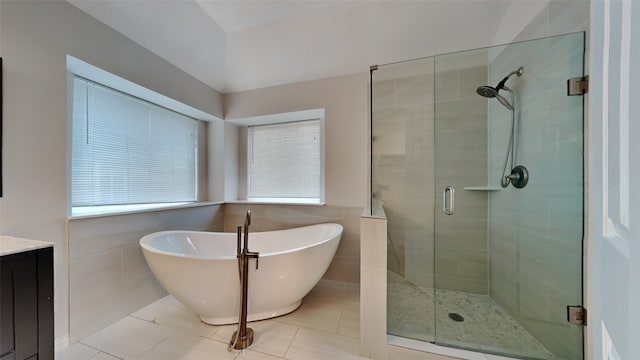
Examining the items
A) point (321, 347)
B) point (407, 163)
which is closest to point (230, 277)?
point (321, 347)

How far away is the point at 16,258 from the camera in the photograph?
896 mm

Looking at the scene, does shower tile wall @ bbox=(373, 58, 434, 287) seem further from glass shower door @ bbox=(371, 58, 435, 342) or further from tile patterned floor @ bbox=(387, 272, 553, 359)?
tile patterned floor @ bbox=(387, 272, 553, 359)

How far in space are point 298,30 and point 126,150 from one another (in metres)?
1.96

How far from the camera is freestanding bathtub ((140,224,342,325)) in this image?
1389mm

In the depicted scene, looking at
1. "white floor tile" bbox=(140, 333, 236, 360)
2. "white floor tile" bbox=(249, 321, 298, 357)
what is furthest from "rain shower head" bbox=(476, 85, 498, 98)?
"white floor tile" bbox=(140, 333, 236, 360)

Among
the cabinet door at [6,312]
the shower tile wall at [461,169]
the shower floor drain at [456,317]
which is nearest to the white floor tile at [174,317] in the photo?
the cabinet door at [6,312]

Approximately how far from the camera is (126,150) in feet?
6.59

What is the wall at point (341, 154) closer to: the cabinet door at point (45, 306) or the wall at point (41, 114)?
the wall at point (41, 114)

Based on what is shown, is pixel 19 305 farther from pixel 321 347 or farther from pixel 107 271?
pixel 321 347

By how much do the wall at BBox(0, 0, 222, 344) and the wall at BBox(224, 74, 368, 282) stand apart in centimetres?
160

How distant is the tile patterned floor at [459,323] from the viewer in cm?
135

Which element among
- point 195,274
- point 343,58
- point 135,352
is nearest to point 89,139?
point 195,274

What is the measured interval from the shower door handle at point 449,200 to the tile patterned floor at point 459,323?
750 millimetres

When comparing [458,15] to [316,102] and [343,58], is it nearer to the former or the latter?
[343,58]
